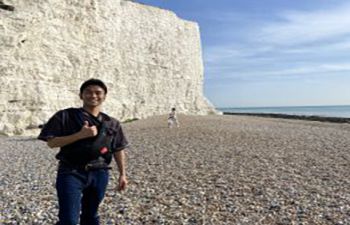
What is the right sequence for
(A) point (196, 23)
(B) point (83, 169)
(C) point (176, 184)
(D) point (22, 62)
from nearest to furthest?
(B) point (83, 169)
(C) point (176, 184)
(D) point (22, 62)
(A) point (196, 23)

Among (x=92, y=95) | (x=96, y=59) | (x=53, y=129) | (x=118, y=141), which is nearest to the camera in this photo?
(x=53, y=129)

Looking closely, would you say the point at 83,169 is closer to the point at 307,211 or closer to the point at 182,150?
the point at 307,211

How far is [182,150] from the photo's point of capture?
46.2 feet

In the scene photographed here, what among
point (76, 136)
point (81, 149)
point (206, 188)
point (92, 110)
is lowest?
point (206, 188)

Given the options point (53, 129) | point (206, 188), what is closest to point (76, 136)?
point (53, 129)

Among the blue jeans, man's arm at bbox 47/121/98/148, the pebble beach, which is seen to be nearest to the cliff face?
the pebble beach

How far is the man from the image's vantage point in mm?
3561

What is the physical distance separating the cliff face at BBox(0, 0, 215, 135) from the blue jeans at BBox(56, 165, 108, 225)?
58.0 feet

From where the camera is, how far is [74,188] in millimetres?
3572

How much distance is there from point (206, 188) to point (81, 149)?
452 centimetres

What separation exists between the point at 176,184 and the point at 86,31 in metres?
22.3

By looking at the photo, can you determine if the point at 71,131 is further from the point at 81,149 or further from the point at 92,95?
the point at 92,95

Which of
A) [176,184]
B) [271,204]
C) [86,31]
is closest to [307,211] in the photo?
[271,204]

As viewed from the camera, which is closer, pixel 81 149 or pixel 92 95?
pixel 81 149
